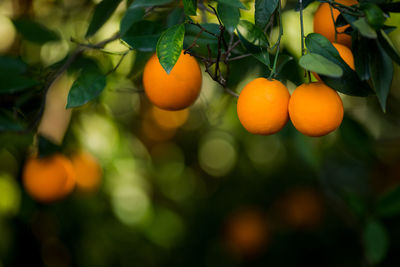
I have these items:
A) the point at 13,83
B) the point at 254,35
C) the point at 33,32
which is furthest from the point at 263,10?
the point at 33,32

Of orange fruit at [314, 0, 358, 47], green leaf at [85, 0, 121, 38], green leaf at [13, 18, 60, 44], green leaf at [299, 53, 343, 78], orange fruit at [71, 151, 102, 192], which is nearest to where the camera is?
green leaf at [299, 53, 343, 78]

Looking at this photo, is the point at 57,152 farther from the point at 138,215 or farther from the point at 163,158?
the point at 163,158

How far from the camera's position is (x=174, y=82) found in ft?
2.32

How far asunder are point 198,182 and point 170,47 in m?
1.55

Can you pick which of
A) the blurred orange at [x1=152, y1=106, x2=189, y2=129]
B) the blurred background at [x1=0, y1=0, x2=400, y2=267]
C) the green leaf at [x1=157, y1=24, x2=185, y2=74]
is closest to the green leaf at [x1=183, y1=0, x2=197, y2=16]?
the green leaf at [x1=157, y1=24, x2=185, y2=74]

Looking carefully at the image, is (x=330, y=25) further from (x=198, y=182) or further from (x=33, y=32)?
(x=198, y=182)

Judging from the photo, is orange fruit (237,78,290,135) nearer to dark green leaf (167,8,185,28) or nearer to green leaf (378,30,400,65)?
green leaf (378,30,400,65)

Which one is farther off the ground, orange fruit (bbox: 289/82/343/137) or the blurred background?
orange fruit (bbox: 289/82/343/137)

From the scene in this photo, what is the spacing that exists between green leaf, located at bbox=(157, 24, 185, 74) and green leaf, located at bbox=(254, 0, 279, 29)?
0.39 feet

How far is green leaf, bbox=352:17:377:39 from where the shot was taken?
19.8 inches

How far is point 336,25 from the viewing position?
63 cm

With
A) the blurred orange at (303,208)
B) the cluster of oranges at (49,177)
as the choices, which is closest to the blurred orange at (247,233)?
the blurred orange at (303,208)

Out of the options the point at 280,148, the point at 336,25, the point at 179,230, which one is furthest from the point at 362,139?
the point at 179,230

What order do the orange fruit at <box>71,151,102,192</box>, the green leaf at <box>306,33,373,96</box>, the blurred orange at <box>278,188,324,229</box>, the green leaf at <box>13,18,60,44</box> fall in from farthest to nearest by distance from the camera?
the blurred orange at <box>278,188,324,229</box>
the orange fruit at <box>71,151,102,192</box>
the green leaf at <box>13,18,60,44</box>
the green leaf at <box>306,33,373,96</box>
